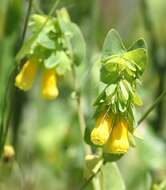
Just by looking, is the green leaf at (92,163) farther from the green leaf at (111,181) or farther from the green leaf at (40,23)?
the green leaf at (40,23)

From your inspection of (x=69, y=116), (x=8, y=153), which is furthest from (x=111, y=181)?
(x=69, y=116)

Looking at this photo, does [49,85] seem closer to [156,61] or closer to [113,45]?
[113,45]

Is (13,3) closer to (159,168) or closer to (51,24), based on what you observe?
(51,24)

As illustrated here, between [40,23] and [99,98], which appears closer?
[99,98]

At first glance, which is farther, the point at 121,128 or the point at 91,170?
the point at 91,170

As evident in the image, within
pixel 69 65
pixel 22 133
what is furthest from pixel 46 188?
pixel 69 65

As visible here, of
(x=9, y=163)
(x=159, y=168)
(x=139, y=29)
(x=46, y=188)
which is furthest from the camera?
(x=139, y=29)

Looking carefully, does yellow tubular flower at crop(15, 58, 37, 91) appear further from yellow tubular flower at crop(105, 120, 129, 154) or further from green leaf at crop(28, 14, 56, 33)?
yellow tubular flower at crop(105, 120, 129, 154)
